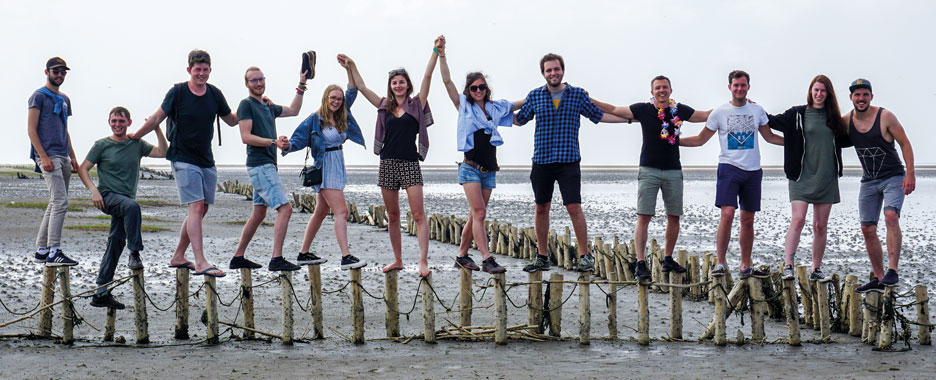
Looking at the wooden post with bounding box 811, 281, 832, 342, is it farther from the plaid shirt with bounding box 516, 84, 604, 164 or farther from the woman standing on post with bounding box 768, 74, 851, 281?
the plaid shirt with bounding box 516, 84, 604, 164

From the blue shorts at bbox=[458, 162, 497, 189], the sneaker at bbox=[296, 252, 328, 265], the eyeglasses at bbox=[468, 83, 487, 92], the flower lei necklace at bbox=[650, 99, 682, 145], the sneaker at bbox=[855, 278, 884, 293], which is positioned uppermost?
the eyeglasses at bbox=[468, 83, 487, 92]

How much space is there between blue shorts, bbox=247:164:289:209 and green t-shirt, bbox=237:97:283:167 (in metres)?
0.07

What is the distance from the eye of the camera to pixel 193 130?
8.86 meters

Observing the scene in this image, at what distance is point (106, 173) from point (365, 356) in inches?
142

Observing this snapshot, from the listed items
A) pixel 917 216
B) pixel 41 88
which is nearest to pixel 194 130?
pixel 41 88

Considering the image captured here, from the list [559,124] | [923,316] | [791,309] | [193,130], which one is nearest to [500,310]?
[559,124]

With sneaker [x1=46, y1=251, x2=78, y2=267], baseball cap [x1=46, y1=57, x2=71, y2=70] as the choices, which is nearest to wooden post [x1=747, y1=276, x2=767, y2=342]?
sneaker [x1=46, y1=251, x2=78, y2=267]

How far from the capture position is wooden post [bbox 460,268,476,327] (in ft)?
Answer: 32.3

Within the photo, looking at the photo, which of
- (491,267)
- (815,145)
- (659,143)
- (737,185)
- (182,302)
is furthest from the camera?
(182,302)

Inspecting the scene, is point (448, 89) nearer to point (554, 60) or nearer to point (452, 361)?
point (554, 60)

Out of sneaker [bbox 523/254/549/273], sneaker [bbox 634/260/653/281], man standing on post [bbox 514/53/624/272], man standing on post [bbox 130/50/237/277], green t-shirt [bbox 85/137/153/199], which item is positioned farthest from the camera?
sneaker [bbox 523/254/549/273]

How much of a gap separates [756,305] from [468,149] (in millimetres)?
3904

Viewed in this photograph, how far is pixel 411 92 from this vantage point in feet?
30.1

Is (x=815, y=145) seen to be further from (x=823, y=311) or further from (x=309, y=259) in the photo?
(x=309, y=259)
